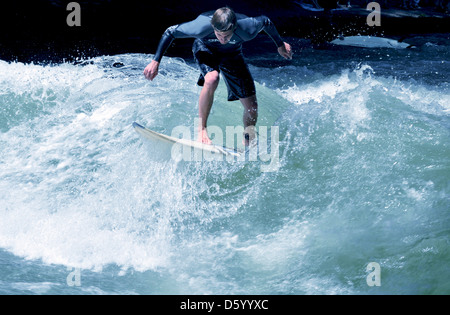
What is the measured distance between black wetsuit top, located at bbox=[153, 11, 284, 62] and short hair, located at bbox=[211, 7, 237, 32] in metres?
0.14

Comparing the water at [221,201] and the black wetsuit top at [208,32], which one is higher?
the black wetsuit top at [208,32]

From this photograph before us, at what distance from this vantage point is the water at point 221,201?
3041mm

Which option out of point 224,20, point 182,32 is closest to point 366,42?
point 182,32

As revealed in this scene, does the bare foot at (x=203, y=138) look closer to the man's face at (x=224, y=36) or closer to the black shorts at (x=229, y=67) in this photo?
the black shorts at (x=229, y=67)

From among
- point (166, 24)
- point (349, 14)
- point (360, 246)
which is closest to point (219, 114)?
point (360, 246)

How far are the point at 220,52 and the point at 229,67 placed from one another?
0.47 ft

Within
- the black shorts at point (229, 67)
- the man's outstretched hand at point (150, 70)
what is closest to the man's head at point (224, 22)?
the black shorts at point (229, 67)

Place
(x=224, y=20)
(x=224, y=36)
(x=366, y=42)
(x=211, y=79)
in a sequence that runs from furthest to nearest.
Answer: (x=366, y=42)
(x=211, y=79)
(x=224, y=36)
(x=224, y=20)

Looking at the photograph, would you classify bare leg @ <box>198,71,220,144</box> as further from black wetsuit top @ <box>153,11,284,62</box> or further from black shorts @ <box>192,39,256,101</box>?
black wetsuit top @ <box>153,11,284,62</box>

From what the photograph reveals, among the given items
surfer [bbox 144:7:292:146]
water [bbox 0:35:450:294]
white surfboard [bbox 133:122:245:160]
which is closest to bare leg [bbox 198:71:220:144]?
surfer [bbox 144:7:292:146]

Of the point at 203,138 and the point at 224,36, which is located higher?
the point at 224,36

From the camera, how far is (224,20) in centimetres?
374

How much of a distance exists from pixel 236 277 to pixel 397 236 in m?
1.05

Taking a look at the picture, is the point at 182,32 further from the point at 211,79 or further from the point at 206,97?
the point at 206,97
